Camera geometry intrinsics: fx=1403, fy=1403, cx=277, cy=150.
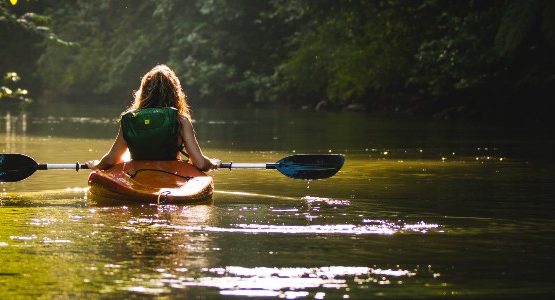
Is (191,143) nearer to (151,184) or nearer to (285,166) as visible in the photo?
(151,184)

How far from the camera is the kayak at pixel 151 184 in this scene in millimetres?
12359

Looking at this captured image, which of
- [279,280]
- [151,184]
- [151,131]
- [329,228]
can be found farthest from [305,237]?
[151,131]

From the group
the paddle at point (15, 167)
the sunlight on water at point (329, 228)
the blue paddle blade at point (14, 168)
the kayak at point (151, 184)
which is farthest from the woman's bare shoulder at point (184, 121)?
the sunlight on water at point (329, 228)

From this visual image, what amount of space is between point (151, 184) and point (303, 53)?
1538 inches

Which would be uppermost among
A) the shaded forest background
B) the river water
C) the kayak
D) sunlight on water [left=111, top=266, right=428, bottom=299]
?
the shaded forest background

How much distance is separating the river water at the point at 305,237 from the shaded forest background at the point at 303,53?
832 centimetres

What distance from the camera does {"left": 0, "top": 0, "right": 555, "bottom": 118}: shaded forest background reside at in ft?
107

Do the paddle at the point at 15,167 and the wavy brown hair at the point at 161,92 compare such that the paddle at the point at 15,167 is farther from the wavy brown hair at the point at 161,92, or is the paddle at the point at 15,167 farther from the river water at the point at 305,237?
the wavy brown hair at the point at 161,92

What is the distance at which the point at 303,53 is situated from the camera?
51531mm

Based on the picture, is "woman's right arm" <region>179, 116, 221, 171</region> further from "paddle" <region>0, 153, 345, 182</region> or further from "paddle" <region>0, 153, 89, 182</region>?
"paddle" <region>0, 153, 89, 182</region>

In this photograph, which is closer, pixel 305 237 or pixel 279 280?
pixel 279 280

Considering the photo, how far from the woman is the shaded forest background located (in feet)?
30.8

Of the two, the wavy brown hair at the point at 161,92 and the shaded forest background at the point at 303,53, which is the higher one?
the shaded forest background at the point at 303,53

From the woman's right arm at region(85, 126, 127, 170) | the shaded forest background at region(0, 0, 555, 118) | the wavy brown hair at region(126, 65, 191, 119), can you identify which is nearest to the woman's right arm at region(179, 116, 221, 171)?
the wavy brown hair at region(126, 65, 191, 119)
